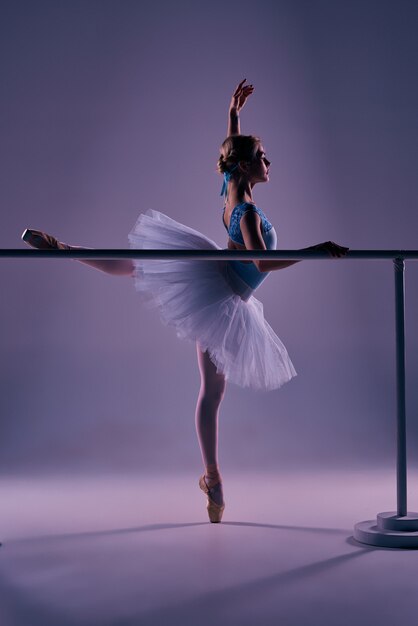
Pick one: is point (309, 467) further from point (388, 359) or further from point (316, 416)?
point (388, 359)

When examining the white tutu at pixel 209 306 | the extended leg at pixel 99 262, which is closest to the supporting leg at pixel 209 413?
the white tutu at pixel 209 306

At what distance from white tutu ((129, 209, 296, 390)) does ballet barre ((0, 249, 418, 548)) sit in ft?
0.89

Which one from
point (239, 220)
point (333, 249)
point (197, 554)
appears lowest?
point (197, 554)

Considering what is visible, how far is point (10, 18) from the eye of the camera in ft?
13.0

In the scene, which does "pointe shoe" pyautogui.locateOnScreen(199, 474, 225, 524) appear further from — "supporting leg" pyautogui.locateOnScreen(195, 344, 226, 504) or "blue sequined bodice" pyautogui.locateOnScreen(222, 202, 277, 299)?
"blue sequined bodice" pyautogui.locateOnScreen(222, 202, 277, 299)

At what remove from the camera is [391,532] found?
7.64ft

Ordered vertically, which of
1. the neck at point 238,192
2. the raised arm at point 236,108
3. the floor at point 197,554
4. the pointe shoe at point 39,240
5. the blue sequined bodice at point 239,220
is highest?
the raised arm at point 236,108

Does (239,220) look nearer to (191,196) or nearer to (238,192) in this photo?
(238,192)

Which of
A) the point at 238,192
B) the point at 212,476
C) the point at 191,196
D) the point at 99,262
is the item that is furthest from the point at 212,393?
the point at 191,196

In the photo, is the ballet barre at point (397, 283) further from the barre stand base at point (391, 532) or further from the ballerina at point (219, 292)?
the ballerina at point (219, 292)

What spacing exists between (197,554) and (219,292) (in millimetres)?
856

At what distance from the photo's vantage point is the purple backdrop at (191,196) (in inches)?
143

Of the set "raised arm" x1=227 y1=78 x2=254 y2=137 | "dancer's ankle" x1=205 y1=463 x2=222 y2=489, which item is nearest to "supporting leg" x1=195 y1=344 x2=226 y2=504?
"dancer's ankle" x1=205 y1=463 x2=222 y2=489

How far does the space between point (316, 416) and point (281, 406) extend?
0.56 ft
